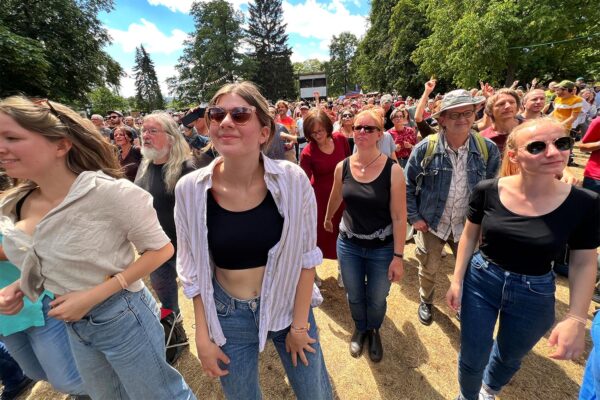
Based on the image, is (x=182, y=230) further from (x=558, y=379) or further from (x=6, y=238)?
(x=558, y=379)

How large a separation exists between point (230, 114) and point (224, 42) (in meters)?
42.5

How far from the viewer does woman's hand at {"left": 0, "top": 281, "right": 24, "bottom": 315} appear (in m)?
1.51

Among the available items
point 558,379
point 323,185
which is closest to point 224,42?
point 323,185

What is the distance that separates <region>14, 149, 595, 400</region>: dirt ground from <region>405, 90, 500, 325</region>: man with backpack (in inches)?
34.6

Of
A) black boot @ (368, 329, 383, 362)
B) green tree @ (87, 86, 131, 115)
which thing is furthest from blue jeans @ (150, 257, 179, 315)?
green tree @ (87, 86, 131, 115)

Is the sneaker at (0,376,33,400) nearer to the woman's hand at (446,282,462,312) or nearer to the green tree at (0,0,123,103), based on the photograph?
the woman's hand at (446,282,462,312)

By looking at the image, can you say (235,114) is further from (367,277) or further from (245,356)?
(367,277)

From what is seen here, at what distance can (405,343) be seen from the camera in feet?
9.55

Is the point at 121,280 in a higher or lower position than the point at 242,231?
lower

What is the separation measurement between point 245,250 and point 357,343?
6.55ft

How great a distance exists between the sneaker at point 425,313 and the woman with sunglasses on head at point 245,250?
79.0 inches

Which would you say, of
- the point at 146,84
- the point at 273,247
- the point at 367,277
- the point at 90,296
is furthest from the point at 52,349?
the point at 146,84

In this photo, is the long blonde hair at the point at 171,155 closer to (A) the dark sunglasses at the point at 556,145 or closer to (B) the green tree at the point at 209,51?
(A) the dark sunglasses at the point at 556,145

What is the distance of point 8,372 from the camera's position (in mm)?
2506
